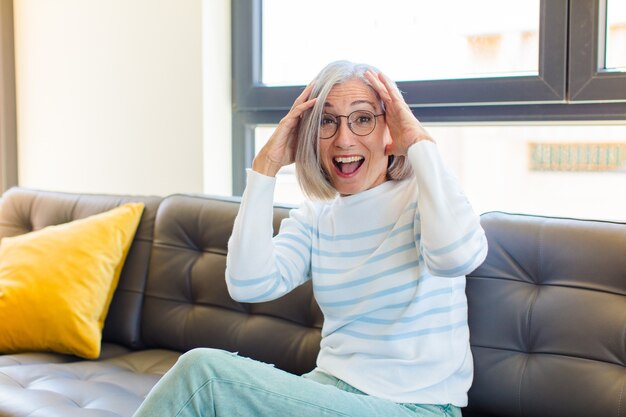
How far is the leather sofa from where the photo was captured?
1.66m

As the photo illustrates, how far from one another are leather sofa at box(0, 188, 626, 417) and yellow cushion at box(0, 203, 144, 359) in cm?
5

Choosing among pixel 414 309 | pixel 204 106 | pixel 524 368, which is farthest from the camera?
pixel 204 106

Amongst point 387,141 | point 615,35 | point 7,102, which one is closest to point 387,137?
point 387,141

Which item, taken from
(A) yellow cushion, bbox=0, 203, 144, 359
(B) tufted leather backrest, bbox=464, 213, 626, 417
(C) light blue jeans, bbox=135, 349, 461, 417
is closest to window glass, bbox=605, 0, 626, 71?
(B) tufted leather backrest, bbox=464, 213, 626, 417

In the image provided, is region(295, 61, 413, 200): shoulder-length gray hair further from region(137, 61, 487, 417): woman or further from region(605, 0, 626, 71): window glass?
region(605, 0, 626, 71): window glass

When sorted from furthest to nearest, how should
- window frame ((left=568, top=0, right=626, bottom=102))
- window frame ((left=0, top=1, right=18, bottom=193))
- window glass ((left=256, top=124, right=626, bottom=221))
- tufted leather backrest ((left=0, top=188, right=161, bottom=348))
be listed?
window frame ((left=0, top=1, right=18, bottom=193)) → tufted leather backrest ((left=0, top=188, right=161, bottom=348)) → window glass ((left=256, top=124, right=626, bottom=221)) → window frame ((left=568, top=0, right=626, bottom=102))

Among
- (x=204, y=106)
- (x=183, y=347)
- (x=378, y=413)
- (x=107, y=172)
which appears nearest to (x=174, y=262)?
(x=183, y=347)

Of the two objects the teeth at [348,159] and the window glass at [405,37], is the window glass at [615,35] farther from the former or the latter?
the teeth at [348,159]

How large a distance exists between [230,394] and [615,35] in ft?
4.77

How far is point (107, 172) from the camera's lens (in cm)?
306

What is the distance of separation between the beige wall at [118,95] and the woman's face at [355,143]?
3.70ft

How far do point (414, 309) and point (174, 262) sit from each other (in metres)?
0.99

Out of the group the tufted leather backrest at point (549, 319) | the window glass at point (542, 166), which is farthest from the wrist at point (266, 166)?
the window glass at point (542, 166)

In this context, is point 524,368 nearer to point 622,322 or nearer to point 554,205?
point 622,322
